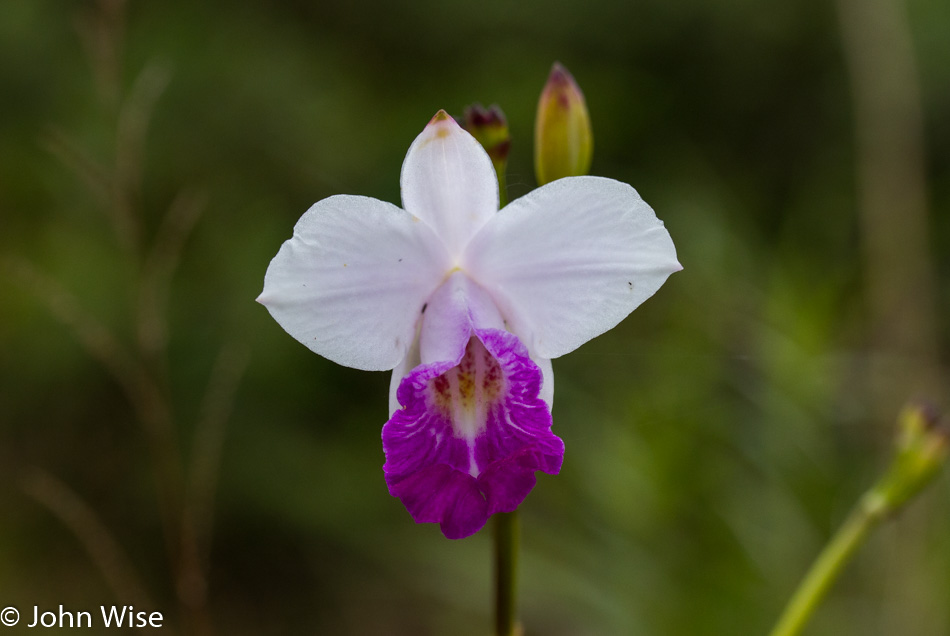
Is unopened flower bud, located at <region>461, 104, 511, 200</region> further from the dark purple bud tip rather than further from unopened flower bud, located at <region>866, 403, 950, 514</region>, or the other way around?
unopened flower bud, located at <region>866, 403, 950, 514</region>

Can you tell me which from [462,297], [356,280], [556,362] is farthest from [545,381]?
[556,362]

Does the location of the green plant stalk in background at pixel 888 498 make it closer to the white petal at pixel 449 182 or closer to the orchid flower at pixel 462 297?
the orchid flower at pixel 462 297

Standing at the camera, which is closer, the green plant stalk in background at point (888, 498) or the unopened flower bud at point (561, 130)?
the unopened flower bud at point (561, 130)

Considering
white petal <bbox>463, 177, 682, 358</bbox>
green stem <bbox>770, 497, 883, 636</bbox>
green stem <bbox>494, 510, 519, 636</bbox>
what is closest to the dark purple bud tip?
white petal <bbox>463, 177, 682, 358</bbox>

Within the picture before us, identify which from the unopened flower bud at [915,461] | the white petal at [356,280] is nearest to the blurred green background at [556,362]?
the white petal at [356,280]

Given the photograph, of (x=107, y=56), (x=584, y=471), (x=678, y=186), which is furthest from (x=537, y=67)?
(x=107, y=56)
